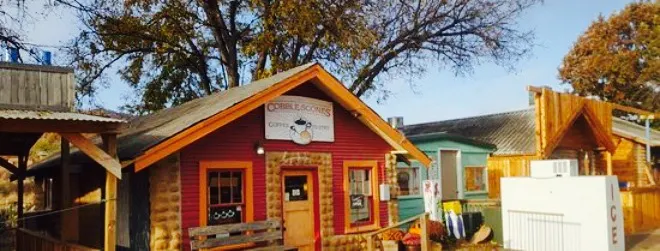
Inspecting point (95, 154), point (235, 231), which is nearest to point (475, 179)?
point (235, 231)

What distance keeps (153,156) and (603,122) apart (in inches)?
634

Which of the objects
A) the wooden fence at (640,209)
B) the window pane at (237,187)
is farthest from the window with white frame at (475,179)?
the window pane at (237,187)

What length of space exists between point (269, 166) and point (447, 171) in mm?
9850

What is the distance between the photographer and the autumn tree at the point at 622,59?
1428 inches

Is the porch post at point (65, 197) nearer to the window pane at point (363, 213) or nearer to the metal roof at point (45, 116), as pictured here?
the metal roof at point (45, 116)

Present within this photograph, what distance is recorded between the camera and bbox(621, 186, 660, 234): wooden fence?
17562 mm

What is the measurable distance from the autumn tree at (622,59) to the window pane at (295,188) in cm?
3088

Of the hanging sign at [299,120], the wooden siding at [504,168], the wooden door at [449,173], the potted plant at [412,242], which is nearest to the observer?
the hanging sign at [299,120]

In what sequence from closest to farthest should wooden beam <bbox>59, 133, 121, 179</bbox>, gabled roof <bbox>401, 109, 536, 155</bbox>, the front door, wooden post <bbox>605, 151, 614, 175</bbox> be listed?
wooden beam <bbox>59, 133, 121, 179</bbox> → the front door → wooden post <bbox>605, 151, 614, 175</bbox> → gabled roof <bbox>401, 109, 536, 155</bbox>

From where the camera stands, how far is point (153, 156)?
9.30m

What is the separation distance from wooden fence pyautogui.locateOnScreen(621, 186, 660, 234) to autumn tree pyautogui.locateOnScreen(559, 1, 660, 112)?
64.1 ft

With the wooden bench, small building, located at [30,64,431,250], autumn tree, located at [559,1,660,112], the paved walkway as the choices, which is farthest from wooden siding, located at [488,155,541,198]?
autumn tree, located at [559,1,660,112]

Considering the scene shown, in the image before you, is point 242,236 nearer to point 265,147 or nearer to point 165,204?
point 165,204

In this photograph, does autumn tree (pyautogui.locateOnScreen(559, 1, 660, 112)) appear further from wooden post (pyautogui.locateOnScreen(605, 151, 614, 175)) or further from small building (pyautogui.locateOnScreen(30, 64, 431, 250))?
small building (pyautogui.locateOnScreen(30, 64, 431, 250))
